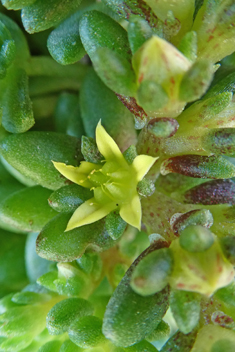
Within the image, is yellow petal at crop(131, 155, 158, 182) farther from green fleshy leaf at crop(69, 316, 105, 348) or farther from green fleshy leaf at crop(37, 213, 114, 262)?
green fleshy leaf at crop(69, 316, 105, 348)

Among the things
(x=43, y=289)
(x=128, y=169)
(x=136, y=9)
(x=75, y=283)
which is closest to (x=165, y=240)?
(x=128, y=169)

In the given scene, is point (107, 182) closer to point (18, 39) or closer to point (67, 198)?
point (67, 198)

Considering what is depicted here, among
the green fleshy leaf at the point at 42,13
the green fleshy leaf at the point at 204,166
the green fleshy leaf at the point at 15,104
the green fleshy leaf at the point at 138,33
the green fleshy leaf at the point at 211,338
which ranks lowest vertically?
the green fleshy leaf at the point at 211,338

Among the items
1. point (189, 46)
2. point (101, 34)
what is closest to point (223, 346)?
point (189, 46)

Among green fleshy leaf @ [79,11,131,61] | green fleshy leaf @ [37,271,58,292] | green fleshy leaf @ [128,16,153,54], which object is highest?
green fleshy leaf @ [128,16,153,54]

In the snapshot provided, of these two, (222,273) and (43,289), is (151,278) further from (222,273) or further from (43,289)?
(43,289)

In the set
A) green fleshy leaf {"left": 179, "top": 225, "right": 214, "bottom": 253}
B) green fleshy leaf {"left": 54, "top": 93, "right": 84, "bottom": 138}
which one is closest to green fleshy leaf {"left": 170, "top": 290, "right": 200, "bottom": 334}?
green fleshy leaf {"left": 179, "top": 225, "right": 214, "bottom": 253}

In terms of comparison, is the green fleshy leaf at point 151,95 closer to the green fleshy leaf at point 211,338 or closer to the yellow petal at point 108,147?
the yellow petal at point 108,147

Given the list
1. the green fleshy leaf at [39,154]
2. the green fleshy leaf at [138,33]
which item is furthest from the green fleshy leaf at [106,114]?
the green fleshy leaf at [138,33]
